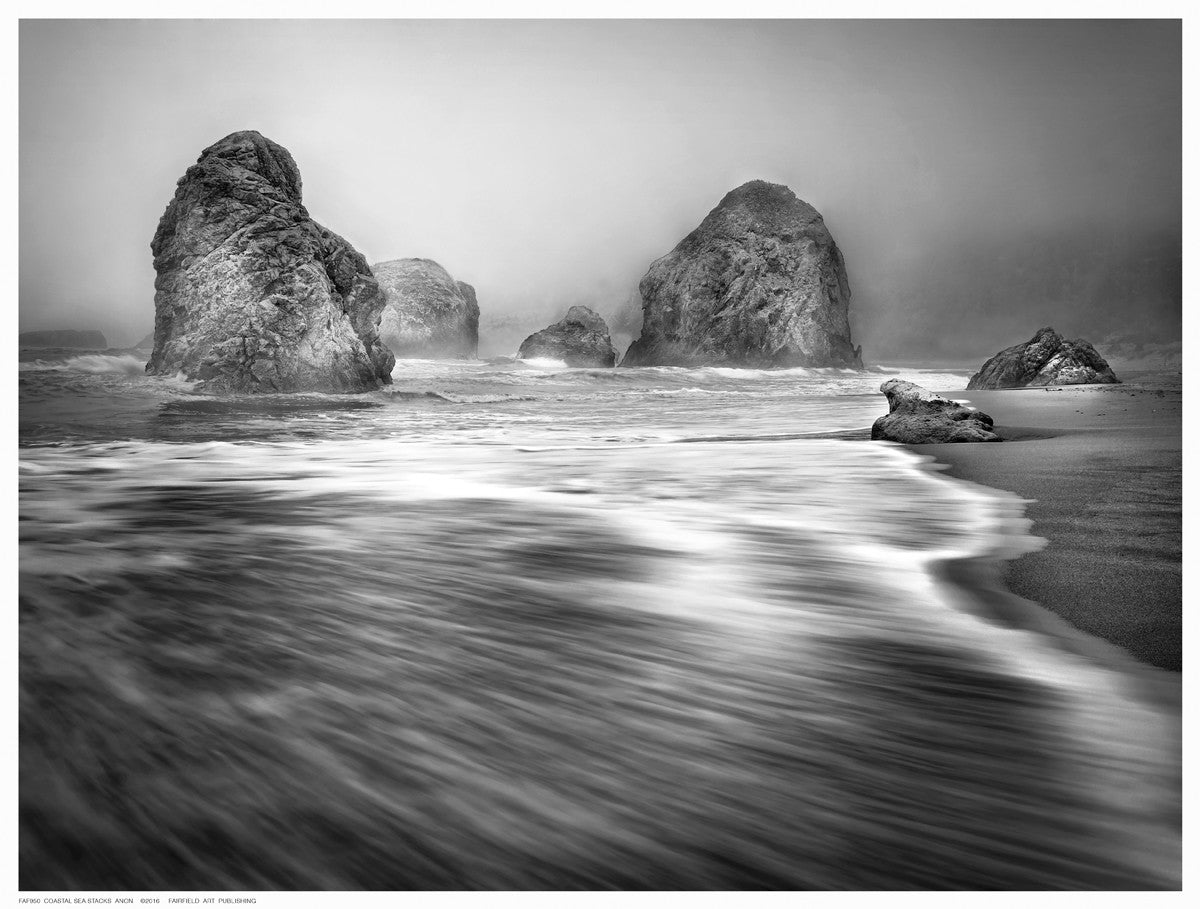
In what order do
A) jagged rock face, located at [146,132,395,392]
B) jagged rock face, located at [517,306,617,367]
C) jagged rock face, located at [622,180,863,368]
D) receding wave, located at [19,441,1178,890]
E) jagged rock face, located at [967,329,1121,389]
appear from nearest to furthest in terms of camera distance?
receding wave, located at [19,441,1178,890]
jagged rock face, located at [146,132,395,392]
jagged rock face, located at [967,329,1121,389]
jagged rock face, located at [517,306,617,367]
jagged rock face, located at [622,180,863,368]

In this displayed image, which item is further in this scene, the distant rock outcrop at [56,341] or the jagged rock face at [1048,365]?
the jagged rock face at [1048,365]

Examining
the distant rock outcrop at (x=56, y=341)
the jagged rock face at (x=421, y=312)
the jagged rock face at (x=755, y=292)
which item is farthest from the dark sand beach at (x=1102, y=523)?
the jagged rock face at (x=755, y=292)

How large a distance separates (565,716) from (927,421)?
17.5 feet

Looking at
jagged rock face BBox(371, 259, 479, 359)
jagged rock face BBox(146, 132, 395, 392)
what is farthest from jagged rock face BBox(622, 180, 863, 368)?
jagged rock face BBox(146, 132, 395, 392)

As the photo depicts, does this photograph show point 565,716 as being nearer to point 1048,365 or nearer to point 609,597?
point 609,597

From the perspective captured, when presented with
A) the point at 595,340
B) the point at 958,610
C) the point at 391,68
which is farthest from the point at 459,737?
the point at 595,340

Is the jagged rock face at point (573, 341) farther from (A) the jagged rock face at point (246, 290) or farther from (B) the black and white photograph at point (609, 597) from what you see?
(B) the black and white photograph at point (609, 597)

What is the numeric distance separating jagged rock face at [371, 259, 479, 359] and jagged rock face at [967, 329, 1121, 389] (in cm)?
3958

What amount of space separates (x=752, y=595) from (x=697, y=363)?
5298 cm

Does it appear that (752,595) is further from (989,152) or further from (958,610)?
(989,152)

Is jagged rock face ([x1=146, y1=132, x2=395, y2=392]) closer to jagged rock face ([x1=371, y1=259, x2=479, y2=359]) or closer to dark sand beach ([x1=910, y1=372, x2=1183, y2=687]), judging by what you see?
dark sand beach ([x1=910, y1=372, x2=1183, y2=687])

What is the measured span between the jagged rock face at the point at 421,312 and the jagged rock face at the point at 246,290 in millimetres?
34005

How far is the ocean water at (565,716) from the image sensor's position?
0.76 metres

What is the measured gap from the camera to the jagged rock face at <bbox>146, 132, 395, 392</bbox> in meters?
12.9
